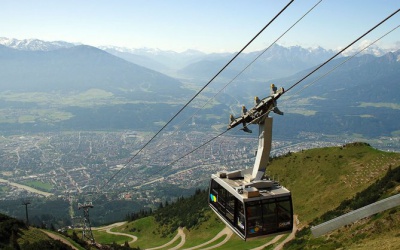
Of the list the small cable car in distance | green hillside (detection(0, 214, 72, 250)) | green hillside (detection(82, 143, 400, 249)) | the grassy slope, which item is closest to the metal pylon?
green hillside (detection(0, 214, 72, 250))

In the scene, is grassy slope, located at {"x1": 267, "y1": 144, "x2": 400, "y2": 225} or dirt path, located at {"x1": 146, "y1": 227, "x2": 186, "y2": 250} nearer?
grassy slope, located at {"x1": 267, "y1": 144, "x2": 400, "y2": 225}

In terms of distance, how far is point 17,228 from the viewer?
43.5m

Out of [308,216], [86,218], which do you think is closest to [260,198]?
[308,216]

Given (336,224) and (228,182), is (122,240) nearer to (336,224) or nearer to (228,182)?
(336,224)

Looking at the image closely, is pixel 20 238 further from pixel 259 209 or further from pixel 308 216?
pixel 308 216

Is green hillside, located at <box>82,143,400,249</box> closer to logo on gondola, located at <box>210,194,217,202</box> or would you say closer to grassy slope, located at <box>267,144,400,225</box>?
grassy slope, located at <box>267,144,400,225</box>

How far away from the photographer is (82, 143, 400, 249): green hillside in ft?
99.9

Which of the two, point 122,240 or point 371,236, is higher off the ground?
point 371,236

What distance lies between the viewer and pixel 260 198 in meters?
21.3

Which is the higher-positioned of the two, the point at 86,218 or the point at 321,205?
the point at 321,205

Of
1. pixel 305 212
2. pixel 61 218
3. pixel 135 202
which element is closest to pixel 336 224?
pixel 305 212

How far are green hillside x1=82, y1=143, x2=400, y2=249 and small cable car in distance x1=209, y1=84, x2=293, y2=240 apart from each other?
727 cm

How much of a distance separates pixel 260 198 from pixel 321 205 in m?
36.5

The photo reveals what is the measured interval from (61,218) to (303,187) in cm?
12820
